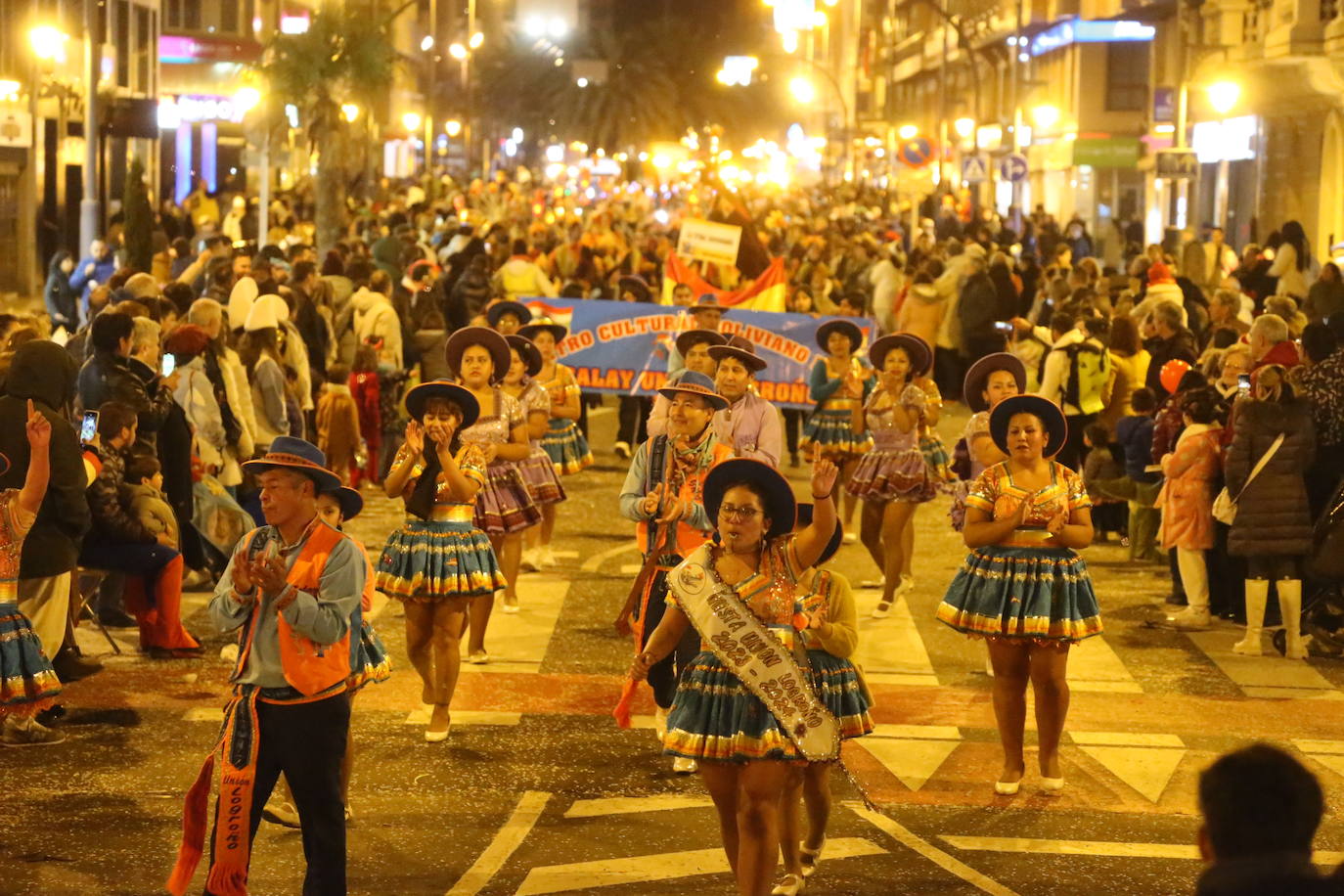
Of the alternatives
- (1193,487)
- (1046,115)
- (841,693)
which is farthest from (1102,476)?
(1046,115)

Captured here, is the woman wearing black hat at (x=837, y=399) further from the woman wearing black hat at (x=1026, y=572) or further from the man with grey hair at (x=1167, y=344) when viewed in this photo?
the woman wearing black hat at (x=1026, y=572)

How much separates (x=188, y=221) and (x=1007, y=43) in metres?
35.0

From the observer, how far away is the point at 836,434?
47.1ft

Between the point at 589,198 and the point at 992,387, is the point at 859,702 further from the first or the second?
the point at 589,198

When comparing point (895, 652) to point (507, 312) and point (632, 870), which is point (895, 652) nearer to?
point (507, 312)

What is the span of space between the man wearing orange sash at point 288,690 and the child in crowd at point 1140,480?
9057mm

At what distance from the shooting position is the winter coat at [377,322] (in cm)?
1820

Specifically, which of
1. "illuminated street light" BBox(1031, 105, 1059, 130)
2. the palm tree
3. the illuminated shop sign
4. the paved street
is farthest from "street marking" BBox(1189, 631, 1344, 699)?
"illuminated street light" BBox(1031, 105, 1059, 130)

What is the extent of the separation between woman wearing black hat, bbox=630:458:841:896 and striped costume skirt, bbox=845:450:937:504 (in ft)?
20.1

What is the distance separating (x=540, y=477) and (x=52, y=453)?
3.65 metres

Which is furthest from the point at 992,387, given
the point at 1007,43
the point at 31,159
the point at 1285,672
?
the point at 1007,43

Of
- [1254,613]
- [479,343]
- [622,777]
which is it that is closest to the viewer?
[622,777]

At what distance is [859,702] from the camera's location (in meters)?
7.27

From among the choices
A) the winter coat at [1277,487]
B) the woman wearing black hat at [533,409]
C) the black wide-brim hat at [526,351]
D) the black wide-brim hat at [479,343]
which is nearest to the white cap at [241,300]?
the woman wearing black hat at [533,409]
